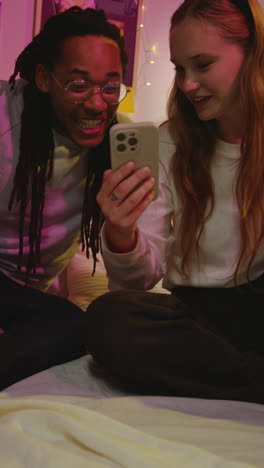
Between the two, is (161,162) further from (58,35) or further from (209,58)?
(58,35)


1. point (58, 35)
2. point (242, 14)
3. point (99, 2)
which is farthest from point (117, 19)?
point (242, 14)

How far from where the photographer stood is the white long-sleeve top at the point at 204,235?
1144mm

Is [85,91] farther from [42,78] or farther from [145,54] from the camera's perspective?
[145,54]

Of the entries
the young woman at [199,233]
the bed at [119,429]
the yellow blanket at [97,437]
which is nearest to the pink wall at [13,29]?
the young woman at [199,233]

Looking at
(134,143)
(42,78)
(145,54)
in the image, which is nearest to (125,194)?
(134,143)

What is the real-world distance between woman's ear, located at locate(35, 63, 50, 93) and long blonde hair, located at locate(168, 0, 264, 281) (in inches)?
13.3

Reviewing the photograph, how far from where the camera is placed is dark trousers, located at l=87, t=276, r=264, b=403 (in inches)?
36.4

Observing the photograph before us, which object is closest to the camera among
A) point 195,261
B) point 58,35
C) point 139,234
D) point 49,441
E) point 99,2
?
point 49,441

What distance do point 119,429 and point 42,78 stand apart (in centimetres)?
88

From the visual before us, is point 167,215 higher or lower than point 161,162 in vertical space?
lower

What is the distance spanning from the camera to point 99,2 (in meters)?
2.04

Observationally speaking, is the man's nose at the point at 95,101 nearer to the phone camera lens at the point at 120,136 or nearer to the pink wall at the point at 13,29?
the phone camera lens at the point at 120,136

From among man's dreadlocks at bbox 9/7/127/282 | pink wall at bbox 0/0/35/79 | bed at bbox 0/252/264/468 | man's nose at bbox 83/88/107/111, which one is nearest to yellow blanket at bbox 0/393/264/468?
bed at bbox 0/252/264/468

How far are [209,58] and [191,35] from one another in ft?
0.18
